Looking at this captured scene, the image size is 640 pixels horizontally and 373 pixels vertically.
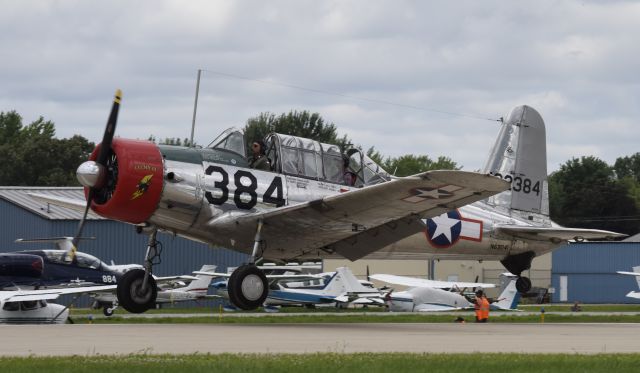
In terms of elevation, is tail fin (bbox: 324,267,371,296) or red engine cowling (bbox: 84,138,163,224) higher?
red engine cowling (bbox: 84,138,163,224)

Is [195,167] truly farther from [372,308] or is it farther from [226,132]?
[372,308]

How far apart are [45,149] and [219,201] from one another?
7085cm

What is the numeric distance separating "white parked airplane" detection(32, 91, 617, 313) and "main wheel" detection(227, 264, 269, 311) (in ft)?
Result: 0.06

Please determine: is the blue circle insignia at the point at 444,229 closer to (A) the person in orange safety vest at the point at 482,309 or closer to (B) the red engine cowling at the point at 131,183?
(A) the person in orange safety vest at the point at 482,309

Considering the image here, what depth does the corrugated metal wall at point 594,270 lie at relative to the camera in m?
64.2

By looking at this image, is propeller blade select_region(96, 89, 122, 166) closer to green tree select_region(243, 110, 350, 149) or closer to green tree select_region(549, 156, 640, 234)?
green tree select_region(243, 110, 350, 149)

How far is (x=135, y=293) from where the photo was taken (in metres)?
21.7

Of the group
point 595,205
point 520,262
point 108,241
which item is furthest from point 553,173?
Result: point 520,262

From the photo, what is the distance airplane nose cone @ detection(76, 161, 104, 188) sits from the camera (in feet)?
66.7

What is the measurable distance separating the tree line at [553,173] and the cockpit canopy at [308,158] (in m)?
59.5

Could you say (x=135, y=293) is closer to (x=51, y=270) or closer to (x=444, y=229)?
(x=444, y=229)

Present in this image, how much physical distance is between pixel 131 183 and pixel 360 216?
434 centimetres

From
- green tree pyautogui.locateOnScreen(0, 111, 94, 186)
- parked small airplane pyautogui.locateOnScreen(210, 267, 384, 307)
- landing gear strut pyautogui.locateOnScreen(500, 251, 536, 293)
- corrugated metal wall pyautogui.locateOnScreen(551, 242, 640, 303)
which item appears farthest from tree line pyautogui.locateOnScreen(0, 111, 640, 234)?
landing gear strut pyautogui.locateOnScreen(500, 251, 536, 293)

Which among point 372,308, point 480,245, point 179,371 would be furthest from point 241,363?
point 372,308
